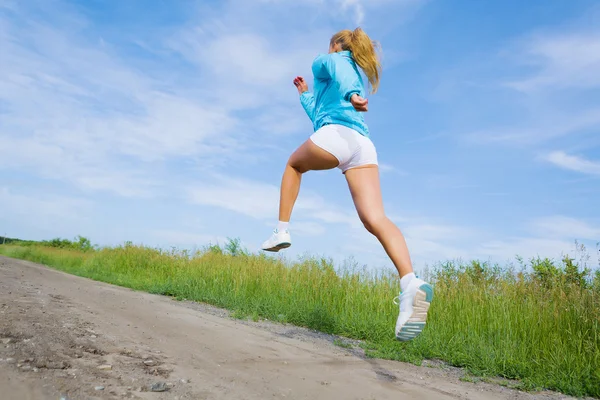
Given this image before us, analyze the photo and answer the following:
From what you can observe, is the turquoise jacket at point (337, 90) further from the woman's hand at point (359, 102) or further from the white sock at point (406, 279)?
the white sock at point (406, 279)

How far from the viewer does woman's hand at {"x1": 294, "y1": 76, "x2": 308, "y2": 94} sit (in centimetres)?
417

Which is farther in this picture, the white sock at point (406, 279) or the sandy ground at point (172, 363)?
the white sock at point (406, 279)

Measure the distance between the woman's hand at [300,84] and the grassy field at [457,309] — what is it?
306 centimetres

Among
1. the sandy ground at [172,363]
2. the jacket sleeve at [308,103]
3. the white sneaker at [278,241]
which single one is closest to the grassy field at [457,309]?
the sandy ground at [172,363]

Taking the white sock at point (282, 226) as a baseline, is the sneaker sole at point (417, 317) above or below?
below

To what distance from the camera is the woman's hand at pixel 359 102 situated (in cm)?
322

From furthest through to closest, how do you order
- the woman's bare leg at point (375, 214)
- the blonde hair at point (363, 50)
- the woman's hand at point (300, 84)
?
1. the woman's hand at point (300, 84)
2. the blonde hair at point (363, 50)
3. the woman's bare leg at point (375, 214)

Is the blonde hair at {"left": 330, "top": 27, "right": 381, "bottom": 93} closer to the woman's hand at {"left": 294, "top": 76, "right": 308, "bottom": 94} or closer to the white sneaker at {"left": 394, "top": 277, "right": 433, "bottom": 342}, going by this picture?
the woman's hand at {"left": 294, "top": 76, "right": 308, "bottom": 94}

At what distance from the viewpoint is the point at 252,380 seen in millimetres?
3486

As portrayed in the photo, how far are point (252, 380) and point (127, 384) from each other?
88cm

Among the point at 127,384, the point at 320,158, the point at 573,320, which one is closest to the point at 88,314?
the point at 127,384

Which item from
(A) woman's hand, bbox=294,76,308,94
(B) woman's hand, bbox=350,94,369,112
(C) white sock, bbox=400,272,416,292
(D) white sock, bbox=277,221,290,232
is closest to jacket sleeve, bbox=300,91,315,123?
(A) woman's hand, bbox=294,76,308,94

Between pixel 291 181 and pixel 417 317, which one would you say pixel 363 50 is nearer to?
pixel 291 181

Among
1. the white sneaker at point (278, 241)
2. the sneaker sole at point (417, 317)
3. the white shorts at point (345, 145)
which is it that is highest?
the white shorts at point (345, 145)
